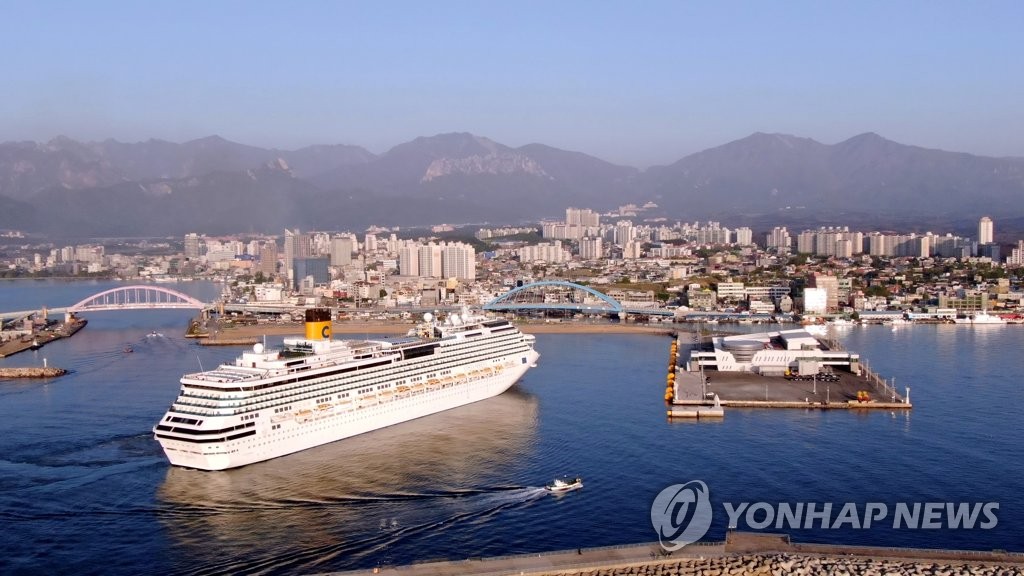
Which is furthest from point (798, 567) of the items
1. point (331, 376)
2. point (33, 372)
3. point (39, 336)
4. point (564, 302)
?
point (564, 302)

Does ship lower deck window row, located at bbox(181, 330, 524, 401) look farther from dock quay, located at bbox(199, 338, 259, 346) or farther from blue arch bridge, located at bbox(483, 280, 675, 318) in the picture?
blue arch bridge, located at bbox(483, 280, 675, 318)

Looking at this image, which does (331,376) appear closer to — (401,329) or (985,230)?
(401,329)

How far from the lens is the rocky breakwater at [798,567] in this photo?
6367 millimetres

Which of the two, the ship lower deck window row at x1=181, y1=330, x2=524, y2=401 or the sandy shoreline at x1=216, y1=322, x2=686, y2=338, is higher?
the ship lower deck window row at x1=181, y1=330, x2=524, y2=401

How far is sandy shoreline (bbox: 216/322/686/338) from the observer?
73.6 ft

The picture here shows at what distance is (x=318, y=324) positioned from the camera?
11.8m

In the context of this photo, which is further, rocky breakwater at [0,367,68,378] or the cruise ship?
rocky breakwater at [0,367,68,378]

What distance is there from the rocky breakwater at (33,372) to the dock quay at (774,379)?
32.3 feet

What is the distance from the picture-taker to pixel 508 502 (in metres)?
8.45

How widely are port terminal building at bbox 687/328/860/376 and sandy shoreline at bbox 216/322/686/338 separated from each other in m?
6.23

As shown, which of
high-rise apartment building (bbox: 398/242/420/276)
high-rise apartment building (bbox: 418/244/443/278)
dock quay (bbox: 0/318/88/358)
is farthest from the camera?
high-rise apartment building (bbox: 398/242/420/276)

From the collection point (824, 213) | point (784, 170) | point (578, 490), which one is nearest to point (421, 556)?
point (578, 490)

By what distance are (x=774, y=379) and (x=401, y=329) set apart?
10.7 m

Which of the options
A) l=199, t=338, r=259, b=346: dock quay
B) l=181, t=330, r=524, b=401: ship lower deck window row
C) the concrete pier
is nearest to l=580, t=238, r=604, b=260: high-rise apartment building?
l=199, t=338, r=259, b=346: dock quay
